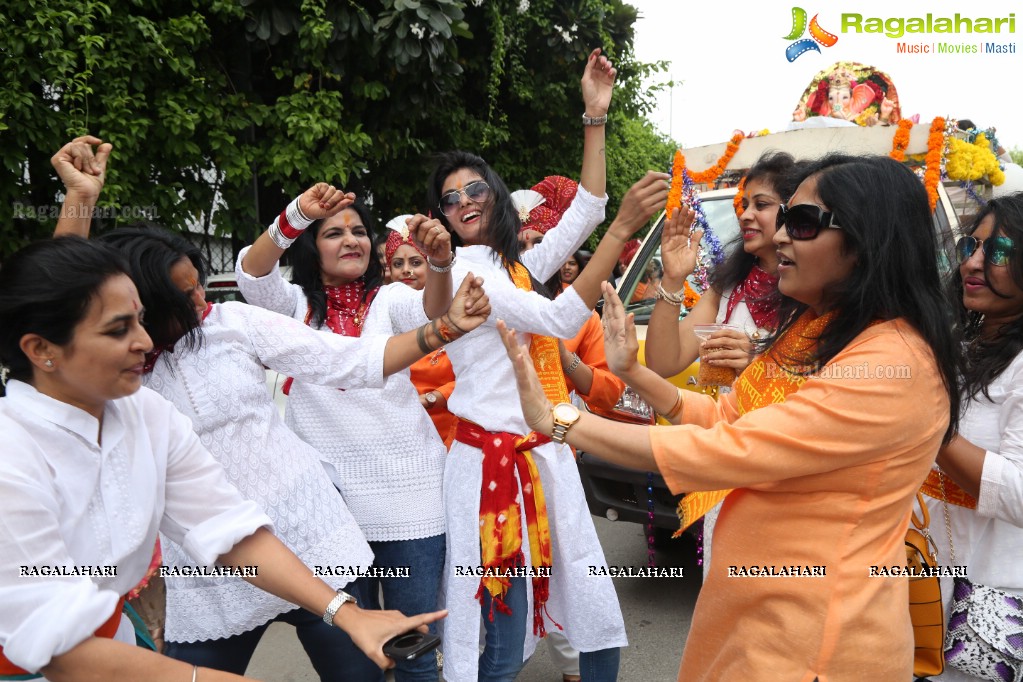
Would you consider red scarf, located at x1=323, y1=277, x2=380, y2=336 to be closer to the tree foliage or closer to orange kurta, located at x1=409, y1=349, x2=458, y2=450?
orange kurta, located at x1=409, y1=349, x2=458, y2=450

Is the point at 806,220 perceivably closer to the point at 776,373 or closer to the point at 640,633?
the point at 776,373

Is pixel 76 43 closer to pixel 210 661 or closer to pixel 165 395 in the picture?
pixel 165 395

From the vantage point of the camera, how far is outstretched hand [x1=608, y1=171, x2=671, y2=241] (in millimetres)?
2367

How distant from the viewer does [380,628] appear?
1.70 metres

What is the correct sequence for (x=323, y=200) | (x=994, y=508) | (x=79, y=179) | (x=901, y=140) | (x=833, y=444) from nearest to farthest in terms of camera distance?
(x=833, y=444) → (x=994, y=508) → (x=79, y=179) → (x=323, y=200) → (x=901, y=140)

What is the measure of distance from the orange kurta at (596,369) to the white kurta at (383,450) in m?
0.71

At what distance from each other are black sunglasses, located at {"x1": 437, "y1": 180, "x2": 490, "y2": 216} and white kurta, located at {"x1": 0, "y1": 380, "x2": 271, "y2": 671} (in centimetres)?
130

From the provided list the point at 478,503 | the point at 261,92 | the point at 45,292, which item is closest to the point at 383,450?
the point at 478,503

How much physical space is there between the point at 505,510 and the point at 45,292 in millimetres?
1544

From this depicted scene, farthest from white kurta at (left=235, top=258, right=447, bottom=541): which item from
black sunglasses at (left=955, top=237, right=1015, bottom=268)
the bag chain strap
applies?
black sunglasses at (left=955, top=237, right=1015, bottom=268)

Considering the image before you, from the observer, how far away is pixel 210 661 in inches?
89.9

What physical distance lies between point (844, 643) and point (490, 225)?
Answer: 175 cm

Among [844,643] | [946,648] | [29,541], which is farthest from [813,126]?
[29,541]

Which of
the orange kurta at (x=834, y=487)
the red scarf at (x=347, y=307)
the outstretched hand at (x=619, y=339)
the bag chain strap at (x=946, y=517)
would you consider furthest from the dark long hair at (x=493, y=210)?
the bag chain strap at (x=946, y=517)
